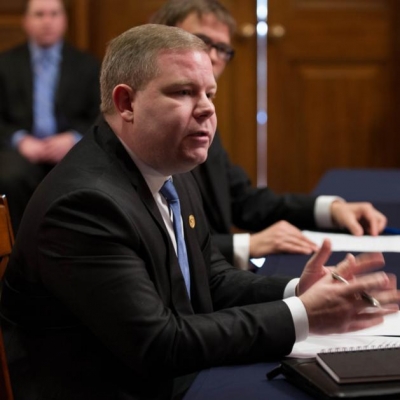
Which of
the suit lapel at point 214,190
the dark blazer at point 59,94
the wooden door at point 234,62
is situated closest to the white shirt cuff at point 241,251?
the suit lapel at point 214,190

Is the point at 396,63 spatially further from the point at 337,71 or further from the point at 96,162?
the point at 96,162

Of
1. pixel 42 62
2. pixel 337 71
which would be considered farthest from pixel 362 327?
pixel 337 71

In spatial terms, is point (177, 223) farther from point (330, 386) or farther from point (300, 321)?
point (330, 386)

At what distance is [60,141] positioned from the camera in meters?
5.61

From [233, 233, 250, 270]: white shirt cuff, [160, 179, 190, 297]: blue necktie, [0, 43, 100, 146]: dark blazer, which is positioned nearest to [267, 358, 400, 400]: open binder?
[160, 179, 190, 297]: blue necktie

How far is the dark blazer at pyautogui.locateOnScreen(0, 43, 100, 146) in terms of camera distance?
19.1 feet

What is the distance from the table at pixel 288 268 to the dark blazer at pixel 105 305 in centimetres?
7

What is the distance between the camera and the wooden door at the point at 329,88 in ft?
21.7

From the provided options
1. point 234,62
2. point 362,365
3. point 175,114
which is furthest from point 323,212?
point 234,62

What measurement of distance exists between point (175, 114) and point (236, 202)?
1590 millimetres

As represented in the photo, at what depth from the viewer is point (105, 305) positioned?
173 centimetres

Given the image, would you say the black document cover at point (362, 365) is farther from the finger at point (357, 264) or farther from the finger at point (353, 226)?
the finger at point (353, 226)

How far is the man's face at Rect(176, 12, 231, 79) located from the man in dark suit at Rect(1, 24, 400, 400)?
3.77 feet

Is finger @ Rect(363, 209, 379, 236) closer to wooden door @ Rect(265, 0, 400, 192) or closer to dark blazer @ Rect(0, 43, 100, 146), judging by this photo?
dark blazer @ Rect(0, 43, 100, 146)
